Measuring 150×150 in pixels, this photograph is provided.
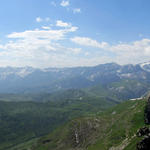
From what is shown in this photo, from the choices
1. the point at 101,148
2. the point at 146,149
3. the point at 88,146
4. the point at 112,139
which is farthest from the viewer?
the point at 88,146

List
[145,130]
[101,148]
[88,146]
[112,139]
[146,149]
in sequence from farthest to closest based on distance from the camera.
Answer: [88,146]
[112,139]
[101,148]
[145,130]
[146,149]

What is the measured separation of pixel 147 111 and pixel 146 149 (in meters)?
122

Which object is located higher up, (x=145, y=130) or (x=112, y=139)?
(x=145, y=130)

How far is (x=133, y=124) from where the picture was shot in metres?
199

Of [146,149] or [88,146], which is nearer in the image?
[146,149]

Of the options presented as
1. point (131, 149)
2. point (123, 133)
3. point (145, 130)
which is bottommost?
point (123, 133)

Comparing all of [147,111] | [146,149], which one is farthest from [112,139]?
[146,149]

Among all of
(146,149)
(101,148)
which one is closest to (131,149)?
(146,149)

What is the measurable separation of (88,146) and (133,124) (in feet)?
176

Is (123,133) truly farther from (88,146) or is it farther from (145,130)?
(145,130)

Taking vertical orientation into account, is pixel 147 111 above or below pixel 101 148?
above

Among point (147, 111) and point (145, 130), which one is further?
point (147, 111)

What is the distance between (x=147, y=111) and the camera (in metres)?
190

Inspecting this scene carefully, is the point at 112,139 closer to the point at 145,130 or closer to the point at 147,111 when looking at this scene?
the point at 147,111
